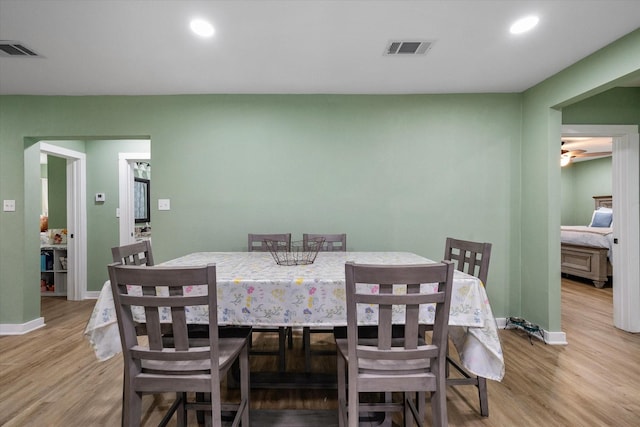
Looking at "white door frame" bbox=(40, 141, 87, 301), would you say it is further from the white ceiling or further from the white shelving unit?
the white ceiling

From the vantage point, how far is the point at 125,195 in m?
4.31

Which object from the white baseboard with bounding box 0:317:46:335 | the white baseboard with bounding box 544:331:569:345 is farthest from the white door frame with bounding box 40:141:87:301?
the white baseboard with bounding box 544:331:569:345

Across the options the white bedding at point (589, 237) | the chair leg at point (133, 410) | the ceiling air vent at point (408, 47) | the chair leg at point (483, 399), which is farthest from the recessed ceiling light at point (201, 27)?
the white bedding at point (589, 237)

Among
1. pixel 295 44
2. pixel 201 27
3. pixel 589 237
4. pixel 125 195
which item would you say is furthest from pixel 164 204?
Answer: pixel 589 237

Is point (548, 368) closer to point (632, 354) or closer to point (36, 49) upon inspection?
point (632, 354)

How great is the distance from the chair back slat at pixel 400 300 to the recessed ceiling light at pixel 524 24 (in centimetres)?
182

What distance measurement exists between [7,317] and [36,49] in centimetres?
262

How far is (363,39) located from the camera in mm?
2248

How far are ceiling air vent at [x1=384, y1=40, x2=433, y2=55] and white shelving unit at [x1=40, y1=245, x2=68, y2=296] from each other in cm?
492

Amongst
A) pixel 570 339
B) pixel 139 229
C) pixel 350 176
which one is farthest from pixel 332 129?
pixel 139 229

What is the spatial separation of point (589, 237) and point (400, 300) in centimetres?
550

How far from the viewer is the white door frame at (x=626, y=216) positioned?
10.1 ft

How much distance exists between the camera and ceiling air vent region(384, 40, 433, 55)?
229 cm

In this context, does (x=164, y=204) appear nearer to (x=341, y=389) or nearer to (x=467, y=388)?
(x=341, y=389)
